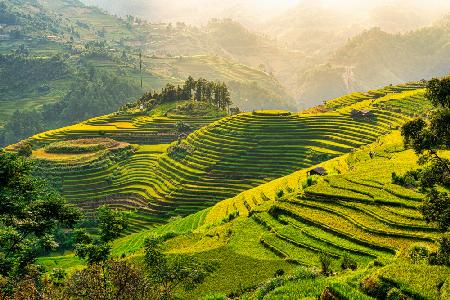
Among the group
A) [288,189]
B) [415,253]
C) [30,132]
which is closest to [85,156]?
[288,189]

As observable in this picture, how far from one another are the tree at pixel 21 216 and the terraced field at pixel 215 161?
4674cm

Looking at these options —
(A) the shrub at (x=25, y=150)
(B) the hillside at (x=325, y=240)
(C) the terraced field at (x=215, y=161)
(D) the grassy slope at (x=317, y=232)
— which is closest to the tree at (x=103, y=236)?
(B) the hillside at (x=325, y=240)

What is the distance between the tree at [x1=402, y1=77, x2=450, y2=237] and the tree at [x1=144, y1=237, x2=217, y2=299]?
15.1 m

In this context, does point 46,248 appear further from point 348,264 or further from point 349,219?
point 349,219

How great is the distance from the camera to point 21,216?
70.9 ft

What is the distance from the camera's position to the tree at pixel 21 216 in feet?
65.7

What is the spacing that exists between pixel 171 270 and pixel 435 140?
18.9 meters

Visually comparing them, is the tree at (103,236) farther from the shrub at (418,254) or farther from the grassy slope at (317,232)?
the shrub at (418,254)

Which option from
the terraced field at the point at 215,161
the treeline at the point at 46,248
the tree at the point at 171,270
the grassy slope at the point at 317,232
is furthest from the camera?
the terraced field at the point at 215,161

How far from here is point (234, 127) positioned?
91562mm

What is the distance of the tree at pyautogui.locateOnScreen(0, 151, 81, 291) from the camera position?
20016 millimetres

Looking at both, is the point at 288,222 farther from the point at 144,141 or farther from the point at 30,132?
the point at 30,132

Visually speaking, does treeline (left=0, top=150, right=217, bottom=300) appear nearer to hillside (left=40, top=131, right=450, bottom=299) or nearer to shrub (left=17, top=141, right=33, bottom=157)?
hillside (left=40, top=131, right=450, bottom=299)

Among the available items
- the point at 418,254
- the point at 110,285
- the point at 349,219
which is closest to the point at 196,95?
the point at 349,219
